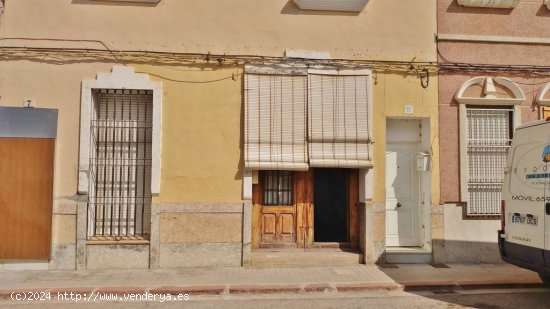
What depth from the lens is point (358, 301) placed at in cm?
624

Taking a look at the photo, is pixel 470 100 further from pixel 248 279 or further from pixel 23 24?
pixel 23 24

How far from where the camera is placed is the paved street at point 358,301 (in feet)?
19.8

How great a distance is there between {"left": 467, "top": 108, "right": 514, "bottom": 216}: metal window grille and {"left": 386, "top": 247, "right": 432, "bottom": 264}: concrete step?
4.17ft

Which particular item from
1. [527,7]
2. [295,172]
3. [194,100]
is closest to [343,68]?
[295,172]

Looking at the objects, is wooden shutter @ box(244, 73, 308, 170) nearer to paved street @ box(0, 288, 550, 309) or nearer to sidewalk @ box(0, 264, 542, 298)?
sidewalk @ box(0, 264, 542, 298)

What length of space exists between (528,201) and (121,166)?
269 inches

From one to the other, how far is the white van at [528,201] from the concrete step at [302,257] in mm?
2645

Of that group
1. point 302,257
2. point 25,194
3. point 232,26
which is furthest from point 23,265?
point 232,26

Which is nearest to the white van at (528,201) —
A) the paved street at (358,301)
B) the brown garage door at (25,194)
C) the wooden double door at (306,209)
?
the paved street at (358,301)

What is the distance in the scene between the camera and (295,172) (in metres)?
8.52

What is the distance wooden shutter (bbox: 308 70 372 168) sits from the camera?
26.6ft

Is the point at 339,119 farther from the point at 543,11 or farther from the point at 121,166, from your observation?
the point at 543,11

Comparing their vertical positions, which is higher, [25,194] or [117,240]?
[25,194]

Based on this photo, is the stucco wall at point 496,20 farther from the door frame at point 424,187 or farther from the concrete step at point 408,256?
the concrete step at point 408,256
